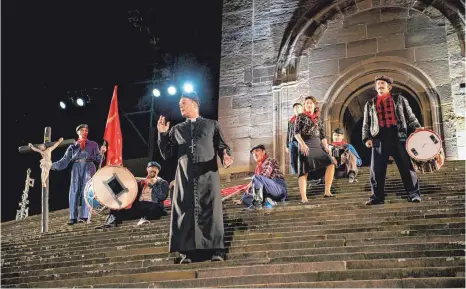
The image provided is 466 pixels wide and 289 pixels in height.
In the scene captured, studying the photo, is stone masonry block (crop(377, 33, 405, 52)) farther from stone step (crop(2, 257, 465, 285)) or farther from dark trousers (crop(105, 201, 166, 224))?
stone step (crop(2, 257, 465, 285))

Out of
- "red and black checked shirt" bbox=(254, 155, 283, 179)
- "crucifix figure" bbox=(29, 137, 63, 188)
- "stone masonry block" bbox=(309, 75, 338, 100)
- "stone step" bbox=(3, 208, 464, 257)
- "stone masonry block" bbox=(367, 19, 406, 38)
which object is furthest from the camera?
"stone masonry block" bbox=(309, 75, 338, 100)

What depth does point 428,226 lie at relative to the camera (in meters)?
6.64

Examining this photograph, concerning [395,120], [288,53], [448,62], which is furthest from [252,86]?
[395,120]

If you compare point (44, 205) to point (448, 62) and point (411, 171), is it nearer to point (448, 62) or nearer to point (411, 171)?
point (411, 171)

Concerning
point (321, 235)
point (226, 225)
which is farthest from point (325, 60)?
point (321, 235)

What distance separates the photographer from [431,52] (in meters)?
14.5

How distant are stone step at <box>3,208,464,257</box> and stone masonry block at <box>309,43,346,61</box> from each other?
8.41 m

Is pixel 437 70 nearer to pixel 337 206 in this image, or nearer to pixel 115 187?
pixel 337 206

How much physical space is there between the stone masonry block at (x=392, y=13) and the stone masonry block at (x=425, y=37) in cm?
59

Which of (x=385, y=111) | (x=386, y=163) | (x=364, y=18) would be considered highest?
(x=364, y=18)

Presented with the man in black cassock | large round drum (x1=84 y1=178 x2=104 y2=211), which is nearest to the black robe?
the man in black cassock

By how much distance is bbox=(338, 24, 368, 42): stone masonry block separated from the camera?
15.4 m

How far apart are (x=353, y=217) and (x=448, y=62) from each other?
8.24m

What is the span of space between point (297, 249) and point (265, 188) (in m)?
2.31
